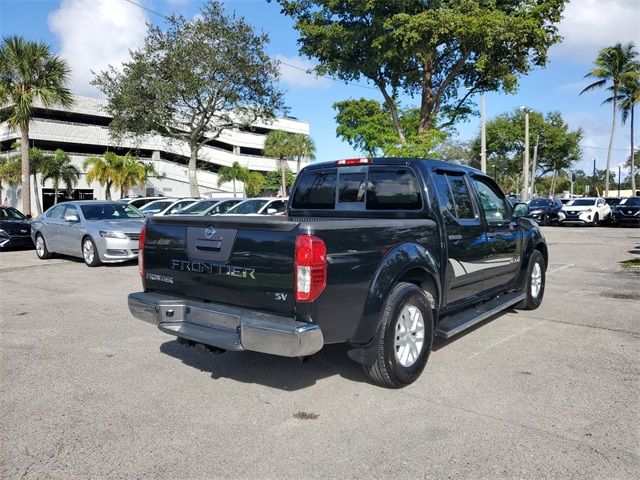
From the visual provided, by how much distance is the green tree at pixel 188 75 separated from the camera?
81.7 feet

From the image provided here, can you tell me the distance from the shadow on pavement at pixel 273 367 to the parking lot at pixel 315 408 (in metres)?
0.02

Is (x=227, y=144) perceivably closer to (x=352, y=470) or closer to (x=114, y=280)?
(x=114, y=280)

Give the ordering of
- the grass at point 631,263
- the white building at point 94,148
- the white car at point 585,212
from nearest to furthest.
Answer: the grass at point 631,263 → the white car at point 585,212 → the white building at point 94,148

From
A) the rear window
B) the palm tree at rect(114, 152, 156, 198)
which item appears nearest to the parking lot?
the rear window

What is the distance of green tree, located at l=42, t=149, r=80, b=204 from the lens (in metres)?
44.7

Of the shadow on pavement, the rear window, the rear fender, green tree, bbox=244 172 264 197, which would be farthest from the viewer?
green tree, bbox=244 172 264 197

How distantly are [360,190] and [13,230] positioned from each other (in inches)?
569

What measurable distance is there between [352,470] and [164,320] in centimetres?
209

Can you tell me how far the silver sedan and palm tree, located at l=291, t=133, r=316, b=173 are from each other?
179 feet

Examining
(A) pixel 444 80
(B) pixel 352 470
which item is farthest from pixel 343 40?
(B) pixel 352 470

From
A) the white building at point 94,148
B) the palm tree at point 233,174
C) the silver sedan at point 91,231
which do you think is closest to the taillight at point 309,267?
the silver sedan at point 91,231

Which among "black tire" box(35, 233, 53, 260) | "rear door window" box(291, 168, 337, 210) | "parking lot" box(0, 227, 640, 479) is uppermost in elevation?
"rear door window" box(291, 168, 337, 210)

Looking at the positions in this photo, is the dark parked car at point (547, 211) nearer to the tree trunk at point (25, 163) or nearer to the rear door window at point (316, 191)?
the rear door window at point (316, 191)

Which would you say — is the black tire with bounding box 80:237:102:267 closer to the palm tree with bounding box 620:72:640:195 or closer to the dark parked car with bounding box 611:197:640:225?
the dark parked car with bounding box 611:197:640:225
